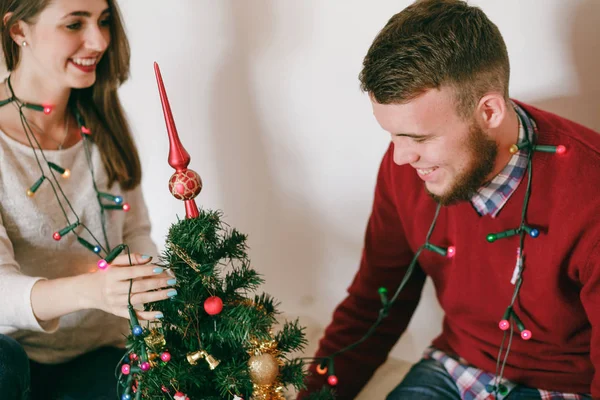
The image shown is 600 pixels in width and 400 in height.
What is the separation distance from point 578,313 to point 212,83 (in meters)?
1.00

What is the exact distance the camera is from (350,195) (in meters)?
1.67

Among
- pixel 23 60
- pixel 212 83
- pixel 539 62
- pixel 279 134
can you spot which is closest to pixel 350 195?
pixel 279 134

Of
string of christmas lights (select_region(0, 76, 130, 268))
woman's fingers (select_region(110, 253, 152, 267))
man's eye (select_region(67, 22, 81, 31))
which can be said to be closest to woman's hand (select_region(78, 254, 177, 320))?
woman's fingers (select_region(110, 253, 152, 267))

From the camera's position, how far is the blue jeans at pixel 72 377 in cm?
109

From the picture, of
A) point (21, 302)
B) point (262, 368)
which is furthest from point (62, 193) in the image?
point (262, 368)

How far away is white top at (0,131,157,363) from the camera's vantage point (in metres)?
1.13

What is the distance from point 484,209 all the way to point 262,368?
1.83ft

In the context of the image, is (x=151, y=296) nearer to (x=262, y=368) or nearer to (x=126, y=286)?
(x=126, y=286)

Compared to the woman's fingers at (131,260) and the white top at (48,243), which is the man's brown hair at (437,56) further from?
the white top at (48,243)

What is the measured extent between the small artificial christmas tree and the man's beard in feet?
1.43

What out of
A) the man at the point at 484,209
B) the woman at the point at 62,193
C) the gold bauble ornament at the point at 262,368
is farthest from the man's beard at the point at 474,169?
the woman at the point at 62,193

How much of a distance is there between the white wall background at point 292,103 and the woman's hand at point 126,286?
0.63 meters

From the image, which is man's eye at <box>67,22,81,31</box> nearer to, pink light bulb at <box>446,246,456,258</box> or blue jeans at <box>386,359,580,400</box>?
pink light bulb at <box>446,246,456,258</box>

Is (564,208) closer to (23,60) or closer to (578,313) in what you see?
(578,313)
